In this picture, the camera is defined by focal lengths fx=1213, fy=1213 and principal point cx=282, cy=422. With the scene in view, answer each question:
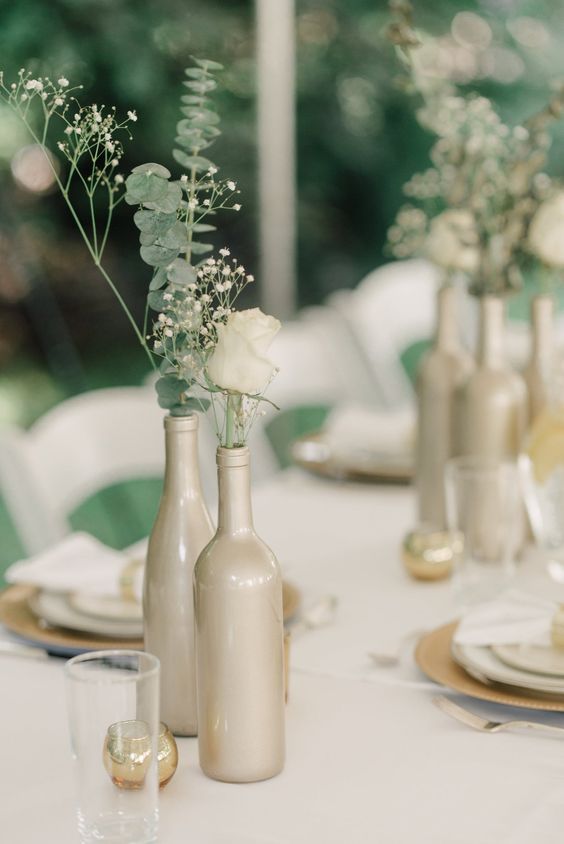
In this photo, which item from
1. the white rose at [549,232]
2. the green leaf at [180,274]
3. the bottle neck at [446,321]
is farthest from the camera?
the bottle neck at [446,321]

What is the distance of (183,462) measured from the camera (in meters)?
1.05

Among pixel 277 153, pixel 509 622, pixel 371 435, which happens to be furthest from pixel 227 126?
pixel 509 622

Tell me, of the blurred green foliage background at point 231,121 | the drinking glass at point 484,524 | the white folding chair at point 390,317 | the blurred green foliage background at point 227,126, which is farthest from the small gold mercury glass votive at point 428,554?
the blurred green foliage background at point 227,126

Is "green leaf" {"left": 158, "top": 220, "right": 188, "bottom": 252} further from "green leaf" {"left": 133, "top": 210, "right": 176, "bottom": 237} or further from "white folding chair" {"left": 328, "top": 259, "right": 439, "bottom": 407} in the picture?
"white folding chair" {"left": 328, "top": 259, "right": 439, "bottom": 407}

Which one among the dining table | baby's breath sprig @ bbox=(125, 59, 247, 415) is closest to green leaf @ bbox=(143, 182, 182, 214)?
baby's breath sprig @ bbox=(125, 59, 247, 415)

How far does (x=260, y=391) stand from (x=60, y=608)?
51cm

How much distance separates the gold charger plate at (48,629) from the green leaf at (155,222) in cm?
47

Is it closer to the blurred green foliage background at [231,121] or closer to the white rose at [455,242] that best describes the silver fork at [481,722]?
the white rose at [455,242]

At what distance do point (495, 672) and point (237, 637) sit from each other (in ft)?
0.95

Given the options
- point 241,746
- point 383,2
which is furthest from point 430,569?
point 383,2

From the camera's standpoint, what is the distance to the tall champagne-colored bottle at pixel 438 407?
1.65 meters

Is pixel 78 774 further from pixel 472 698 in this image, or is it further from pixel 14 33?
pixel 14 33

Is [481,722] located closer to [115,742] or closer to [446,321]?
[115,742]

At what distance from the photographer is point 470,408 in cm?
157
